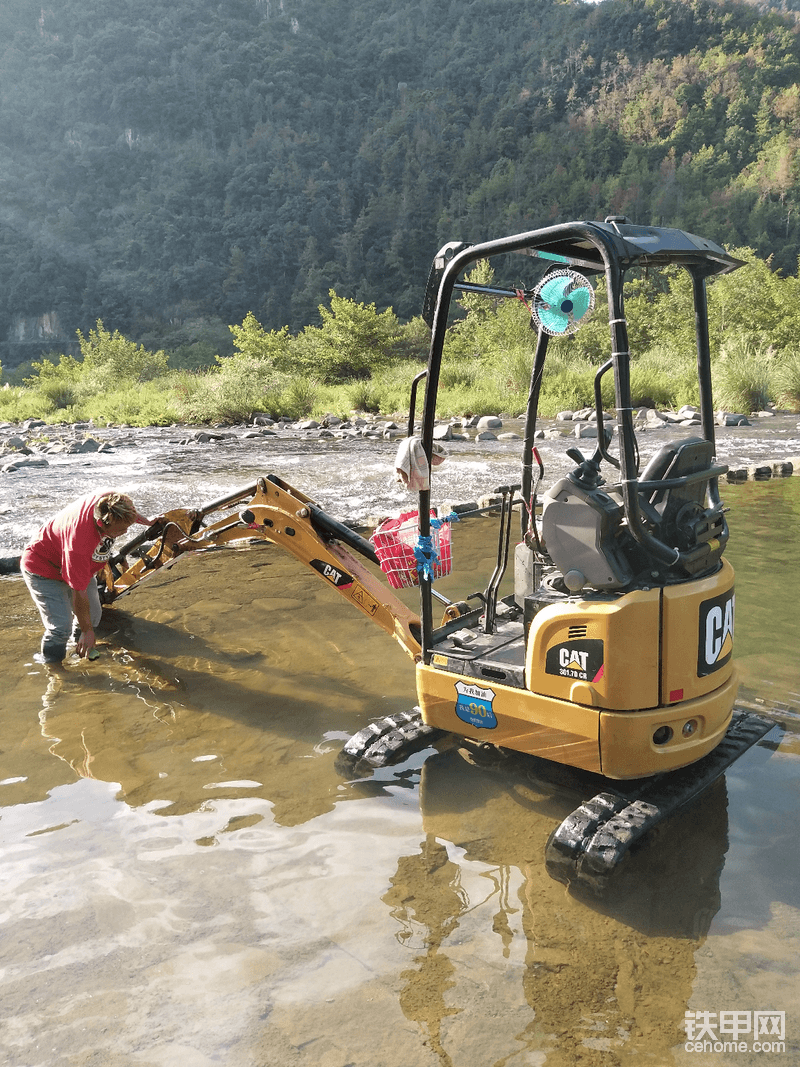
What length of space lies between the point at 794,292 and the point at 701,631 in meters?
22.0

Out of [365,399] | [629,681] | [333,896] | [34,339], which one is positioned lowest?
[333,896]

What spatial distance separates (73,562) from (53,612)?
70 cm

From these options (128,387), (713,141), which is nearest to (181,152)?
(713,141)

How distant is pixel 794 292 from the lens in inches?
859

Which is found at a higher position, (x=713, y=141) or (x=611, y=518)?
(x=713, y=141)

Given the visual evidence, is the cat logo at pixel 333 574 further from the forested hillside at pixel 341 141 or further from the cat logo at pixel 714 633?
the forested hillside at pixel 341 141

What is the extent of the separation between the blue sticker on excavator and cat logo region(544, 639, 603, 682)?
0.40m

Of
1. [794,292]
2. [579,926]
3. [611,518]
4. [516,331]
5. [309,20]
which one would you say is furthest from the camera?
[309,20]

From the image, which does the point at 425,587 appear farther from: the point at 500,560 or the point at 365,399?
the point at 365,399

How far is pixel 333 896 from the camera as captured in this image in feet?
10.1

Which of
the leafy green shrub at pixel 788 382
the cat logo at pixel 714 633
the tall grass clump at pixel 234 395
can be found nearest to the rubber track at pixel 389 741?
the cat logo at pixel 714 633

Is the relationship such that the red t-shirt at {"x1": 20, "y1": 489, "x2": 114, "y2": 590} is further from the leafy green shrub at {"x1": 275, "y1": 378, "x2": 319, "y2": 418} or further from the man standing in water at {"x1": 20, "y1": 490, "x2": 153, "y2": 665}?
the leafy green shrub at {"x1": 275, "y1": 378, "x2": 319, "y2": 418}

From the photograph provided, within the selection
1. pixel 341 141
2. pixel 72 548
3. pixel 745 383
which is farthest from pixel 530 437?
pixel 341 141

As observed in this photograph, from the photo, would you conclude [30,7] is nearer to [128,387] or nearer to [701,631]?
[128,387]
